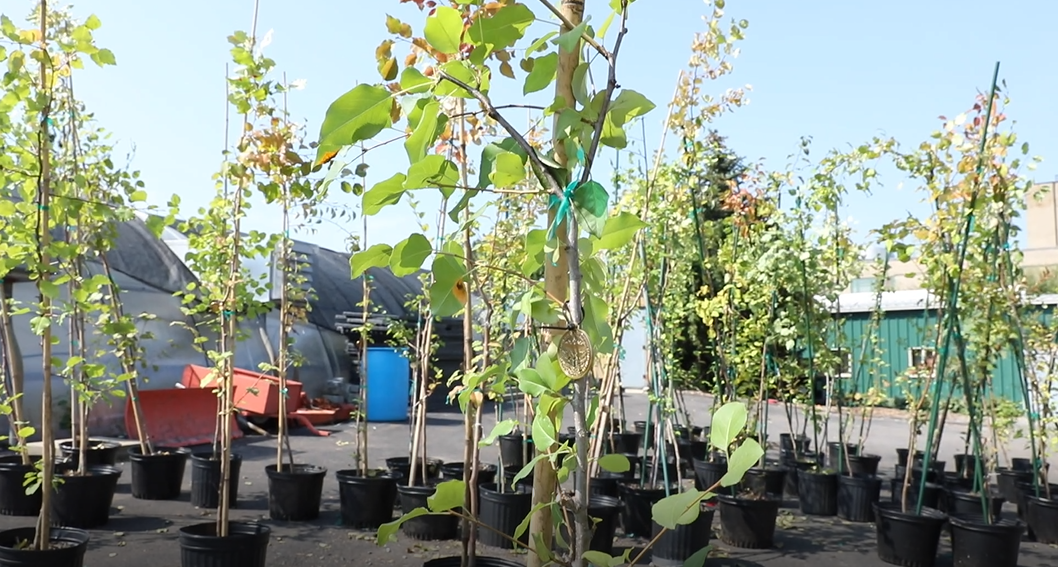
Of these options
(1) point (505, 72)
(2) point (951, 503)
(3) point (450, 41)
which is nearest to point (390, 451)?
(2) point (951, 503)

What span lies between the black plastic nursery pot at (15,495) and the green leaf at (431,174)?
5.03m

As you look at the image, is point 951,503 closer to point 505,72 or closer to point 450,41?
point 505,72

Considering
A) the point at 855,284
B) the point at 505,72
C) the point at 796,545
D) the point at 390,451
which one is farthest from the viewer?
the point at 855,284

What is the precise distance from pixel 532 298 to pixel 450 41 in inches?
15.1

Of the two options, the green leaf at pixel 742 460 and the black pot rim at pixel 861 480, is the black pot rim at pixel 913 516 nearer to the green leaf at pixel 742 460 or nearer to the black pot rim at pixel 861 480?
the black pot rim at pixel 861 480

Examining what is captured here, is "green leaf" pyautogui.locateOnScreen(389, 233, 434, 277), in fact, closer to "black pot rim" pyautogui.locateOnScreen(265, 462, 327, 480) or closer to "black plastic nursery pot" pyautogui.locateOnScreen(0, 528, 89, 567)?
"black plastic nursery pot" pyautogui.locateOnScreen(0, 528, 89, 567)

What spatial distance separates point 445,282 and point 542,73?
1.08 feet

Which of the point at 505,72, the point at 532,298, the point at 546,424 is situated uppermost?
the point at 505,72

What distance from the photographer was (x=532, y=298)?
4.07 feet

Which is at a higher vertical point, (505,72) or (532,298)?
(505,72)

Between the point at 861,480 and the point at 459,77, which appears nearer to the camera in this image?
the point at 459,77

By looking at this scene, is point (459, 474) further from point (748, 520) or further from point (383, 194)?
point (383, 194)

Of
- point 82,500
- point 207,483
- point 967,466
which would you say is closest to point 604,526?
point 207,483

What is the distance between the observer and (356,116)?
3.48ft
